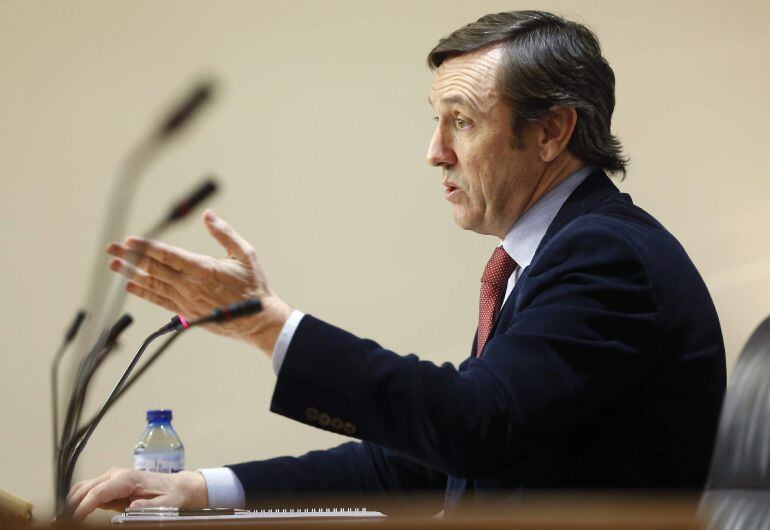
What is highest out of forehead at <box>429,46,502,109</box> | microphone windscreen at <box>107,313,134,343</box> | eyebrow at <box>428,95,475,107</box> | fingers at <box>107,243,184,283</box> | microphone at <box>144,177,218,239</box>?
forehead at <box>429,46,502,109</box>

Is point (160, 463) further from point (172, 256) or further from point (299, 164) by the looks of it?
point (172, 256)

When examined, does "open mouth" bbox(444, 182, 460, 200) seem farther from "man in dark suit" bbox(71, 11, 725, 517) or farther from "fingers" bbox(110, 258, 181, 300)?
"fingers" bbox(110, 258, 181, 300)

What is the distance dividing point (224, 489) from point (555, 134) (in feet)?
2.80

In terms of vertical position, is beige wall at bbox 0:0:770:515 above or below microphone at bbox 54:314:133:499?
above

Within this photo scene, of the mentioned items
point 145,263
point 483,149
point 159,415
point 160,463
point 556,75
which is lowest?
point 160,463

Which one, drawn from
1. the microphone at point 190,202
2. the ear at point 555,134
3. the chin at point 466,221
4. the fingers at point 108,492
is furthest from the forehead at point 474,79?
the fingers at point 108,492

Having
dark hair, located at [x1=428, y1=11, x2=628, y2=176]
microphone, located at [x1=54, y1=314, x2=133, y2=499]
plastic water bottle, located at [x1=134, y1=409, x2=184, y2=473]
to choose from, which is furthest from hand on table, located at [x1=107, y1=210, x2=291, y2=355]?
plastic water bottle, located at [x1=134, y1=409, x2=184, y2=473]

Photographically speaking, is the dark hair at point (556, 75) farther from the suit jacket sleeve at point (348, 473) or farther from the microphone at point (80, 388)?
the microphone at point (80, 388)

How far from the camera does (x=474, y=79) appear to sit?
2.01 meters

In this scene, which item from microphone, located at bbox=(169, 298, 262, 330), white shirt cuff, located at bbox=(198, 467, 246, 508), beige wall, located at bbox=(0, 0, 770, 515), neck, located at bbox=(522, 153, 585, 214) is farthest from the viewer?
beige wall, located at bbox=(0, 0, 770, 515)

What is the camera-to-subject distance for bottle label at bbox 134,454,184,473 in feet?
7.85

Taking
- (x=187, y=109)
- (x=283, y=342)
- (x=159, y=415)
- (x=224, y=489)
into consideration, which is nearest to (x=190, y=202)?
(x=187, y=109)

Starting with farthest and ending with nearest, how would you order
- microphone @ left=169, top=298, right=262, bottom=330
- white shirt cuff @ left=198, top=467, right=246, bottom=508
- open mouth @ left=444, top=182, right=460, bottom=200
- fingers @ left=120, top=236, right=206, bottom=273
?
open mouth @ left=444, top=182, right=460, bottom=200 → white shirt cuff @ left=198, top=467, right=246, bottom=508 → fingers @ left=120, top=236, right=206, bottom=273 → microphone @ left=169, top=298, right=262, bottom=330

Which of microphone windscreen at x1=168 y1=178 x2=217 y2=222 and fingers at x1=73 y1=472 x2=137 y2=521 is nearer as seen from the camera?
microphone windscreen at x1=168 y1=178 x2=217 y2=222
